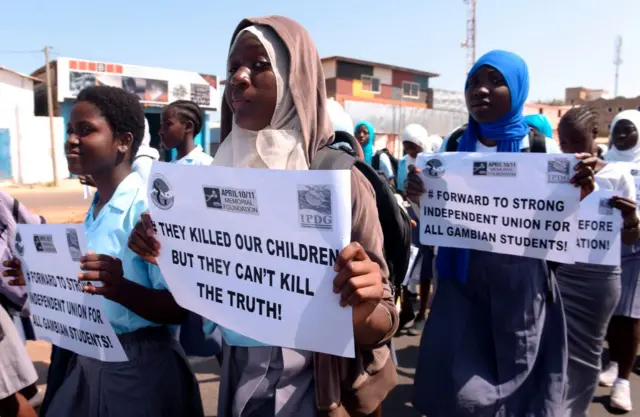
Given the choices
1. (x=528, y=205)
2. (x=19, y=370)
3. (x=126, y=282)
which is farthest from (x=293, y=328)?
(x=19, y=370)

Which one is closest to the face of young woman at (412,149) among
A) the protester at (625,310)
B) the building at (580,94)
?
the protester at (625,310)

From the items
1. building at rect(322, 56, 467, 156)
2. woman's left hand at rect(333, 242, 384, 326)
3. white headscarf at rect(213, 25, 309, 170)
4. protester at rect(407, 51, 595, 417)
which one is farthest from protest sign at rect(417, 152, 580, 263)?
building at rect(322, 56, 467, 156)

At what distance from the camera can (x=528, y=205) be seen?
227 centimetres

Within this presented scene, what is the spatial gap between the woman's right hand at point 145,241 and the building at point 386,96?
26.4 metres

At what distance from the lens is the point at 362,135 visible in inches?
256

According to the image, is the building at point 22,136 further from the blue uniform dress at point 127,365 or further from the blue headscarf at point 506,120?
the blue headscarf at point 506,120

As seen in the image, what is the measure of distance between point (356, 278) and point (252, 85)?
669 millimetres

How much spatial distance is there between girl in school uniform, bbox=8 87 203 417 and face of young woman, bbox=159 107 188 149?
2.60 m

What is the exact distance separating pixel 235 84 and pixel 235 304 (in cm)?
64

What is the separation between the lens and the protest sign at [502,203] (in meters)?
2.20

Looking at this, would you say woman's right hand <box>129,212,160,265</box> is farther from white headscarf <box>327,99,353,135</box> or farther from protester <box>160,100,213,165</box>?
protester <box>160,100,213,165</box>

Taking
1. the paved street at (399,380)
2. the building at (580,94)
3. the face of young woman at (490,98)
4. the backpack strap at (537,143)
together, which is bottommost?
the paved street at (399,380)

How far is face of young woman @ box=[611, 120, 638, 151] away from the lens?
3.77 meters

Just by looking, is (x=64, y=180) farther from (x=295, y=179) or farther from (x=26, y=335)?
(x=295, y=179)
